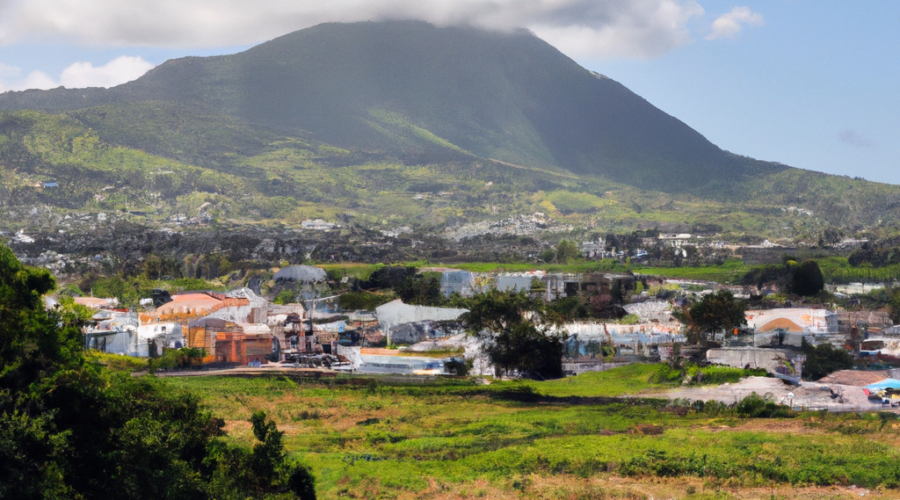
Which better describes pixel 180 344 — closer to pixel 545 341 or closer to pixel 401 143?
pixel 545 341

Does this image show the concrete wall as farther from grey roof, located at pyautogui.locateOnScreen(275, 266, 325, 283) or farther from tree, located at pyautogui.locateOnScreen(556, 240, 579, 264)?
tree, located at pyautogui.locateOnScreen(556, 240, 579, 264)

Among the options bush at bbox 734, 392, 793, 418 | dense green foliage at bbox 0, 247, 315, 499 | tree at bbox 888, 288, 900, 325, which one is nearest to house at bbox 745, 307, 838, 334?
tree at bbox 888, 288, 900, 325

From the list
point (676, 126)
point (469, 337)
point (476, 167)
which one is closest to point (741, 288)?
point (469, 337)

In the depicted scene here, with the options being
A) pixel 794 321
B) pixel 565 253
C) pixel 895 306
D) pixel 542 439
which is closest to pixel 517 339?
pixel 542 439

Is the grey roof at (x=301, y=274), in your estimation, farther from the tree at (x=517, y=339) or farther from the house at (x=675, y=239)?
the house at (x=675, y=239)

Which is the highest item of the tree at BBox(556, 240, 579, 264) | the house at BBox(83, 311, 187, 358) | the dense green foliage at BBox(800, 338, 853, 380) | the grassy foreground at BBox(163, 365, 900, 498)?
the tree at BBox(556, 240, 579, 264)

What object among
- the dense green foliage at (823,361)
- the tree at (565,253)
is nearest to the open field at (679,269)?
the tree at (565,253)

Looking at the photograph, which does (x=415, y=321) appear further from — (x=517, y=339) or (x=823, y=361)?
(x=823, y=361)
